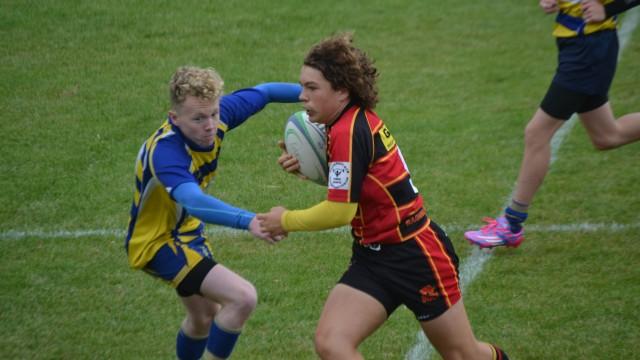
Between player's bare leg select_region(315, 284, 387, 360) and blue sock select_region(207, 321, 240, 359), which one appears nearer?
player's bare leg select_region(315, 284, 387, 360)

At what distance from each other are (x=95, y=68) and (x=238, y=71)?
1594 mm

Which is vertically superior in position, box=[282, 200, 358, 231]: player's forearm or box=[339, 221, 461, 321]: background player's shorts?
box=[282, 200, 358, 231]: player's forearm

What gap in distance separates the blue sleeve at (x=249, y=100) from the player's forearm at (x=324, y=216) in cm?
98

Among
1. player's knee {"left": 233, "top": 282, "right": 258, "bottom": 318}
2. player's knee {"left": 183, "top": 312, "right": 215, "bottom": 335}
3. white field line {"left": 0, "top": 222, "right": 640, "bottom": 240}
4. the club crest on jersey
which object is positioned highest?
the club crest on jersey

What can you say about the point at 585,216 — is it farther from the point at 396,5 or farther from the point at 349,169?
the point at 396,5

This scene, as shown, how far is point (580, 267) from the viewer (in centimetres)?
694

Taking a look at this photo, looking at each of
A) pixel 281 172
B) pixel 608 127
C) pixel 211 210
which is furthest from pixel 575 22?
pixel 211 210

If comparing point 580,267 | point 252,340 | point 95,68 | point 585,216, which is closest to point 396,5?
point 95,68

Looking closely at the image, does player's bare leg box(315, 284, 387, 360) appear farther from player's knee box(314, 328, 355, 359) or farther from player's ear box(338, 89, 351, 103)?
player's ear box(338, 89, 351, 103)

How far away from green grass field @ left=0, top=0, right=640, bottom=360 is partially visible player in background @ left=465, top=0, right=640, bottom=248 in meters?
0.29

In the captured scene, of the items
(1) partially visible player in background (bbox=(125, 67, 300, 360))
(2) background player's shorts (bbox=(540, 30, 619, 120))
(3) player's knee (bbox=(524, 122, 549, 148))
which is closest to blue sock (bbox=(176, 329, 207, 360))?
(1) partially visible player in background (bbox=(125, 67, 300, 360))

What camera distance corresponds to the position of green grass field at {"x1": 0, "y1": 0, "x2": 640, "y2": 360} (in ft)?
20.5

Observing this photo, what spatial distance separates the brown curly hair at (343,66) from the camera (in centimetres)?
471

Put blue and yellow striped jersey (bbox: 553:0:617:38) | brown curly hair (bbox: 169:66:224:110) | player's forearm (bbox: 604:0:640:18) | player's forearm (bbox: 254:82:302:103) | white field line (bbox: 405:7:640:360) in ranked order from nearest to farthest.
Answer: brown curly hair (bbox: 169:66:224:110), player's forearm (bbox: 254:82:302:103), white field line (bbox: 405:7:640:360), player's forearm (bbox: 604:0:640:18), blue and yellow striped jersey (bbox: 553:0:617:38)
